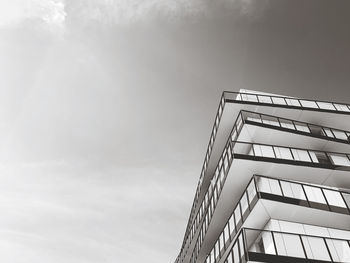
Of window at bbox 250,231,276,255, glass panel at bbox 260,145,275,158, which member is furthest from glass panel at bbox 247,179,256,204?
glass panel at bbox 260,145,275,158

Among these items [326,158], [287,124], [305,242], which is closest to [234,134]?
[287,124]

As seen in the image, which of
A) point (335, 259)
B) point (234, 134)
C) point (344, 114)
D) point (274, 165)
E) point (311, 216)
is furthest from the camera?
point (344, 114)

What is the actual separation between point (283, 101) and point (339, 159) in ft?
24.3

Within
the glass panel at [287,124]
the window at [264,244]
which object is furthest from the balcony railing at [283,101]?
the window at [264,244]

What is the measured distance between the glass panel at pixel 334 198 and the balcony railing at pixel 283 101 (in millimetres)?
10419

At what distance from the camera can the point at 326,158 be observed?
18984mm

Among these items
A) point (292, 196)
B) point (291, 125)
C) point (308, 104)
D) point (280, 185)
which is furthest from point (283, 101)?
point (292, 196)

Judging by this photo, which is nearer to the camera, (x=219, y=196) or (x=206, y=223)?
(x=219, y=196)

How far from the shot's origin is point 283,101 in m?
24.5

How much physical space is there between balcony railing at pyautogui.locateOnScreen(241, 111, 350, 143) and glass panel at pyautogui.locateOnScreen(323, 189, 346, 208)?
5827 millimetres

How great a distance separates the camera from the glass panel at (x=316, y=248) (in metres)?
11.2

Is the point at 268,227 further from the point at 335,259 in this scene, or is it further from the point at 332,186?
the point at 332,186

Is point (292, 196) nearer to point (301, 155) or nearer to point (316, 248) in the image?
point (316, 248)

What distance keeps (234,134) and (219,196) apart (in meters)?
4.95
